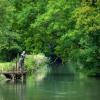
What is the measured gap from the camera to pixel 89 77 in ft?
150

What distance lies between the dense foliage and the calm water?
13.7ft

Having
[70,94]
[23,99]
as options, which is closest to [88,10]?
[70,94]

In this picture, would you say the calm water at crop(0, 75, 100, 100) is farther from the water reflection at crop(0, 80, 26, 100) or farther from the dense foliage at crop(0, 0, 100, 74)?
the dense foliage at crop(0, 0, 100, 74)

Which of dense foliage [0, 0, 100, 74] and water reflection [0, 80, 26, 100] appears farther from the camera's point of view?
dense foliage [0, 0, 100, 74]

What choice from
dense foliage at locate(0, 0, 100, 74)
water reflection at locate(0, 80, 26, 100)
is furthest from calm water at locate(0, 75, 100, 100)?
dense foliage at locate(0, 0, 100, 74)

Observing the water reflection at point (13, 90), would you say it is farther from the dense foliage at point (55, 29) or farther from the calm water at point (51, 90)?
the dense foliage at point (55, 29)

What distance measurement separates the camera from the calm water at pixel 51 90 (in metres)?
30.5

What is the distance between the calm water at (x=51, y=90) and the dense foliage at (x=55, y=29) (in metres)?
4.17

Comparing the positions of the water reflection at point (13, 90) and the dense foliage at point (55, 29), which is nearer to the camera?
the water reflection at point (13, 90)

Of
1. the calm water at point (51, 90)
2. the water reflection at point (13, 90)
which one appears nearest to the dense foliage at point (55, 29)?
the calm water at point (51, 90)

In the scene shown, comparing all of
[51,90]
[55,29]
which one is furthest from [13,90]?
[55,29]

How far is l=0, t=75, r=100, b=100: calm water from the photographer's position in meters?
30.5

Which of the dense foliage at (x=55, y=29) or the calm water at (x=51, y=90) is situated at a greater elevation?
the dense foliage at (x=55, y=29)

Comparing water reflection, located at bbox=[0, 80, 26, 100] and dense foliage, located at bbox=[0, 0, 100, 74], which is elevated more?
dense foliage, located at bbox=[0, 0, 100, 74]
